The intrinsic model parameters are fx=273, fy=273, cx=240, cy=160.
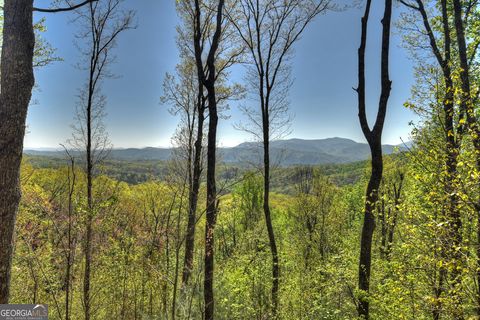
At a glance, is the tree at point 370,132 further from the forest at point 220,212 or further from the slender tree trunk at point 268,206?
Answer: the slender tree trunk at point 268,206

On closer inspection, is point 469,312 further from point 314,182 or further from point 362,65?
point 314,182

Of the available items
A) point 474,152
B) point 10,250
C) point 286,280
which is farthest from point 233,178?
point 286,280

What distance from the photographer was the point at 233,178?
3.35m

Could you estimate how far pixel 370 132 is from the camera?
22.1ft

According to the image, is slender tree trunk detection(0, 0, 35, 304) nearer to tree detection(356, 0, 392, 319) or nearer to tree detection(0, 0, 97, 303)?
tree detection(0, 0, 97, 303)

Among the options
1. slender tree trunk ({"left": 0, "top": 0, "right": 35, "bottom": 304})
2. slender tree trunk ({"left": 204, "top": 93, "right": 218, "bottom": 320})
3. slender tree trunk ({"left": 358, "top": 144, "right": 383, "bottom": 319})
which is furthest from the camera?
slender tree trunk ({"left": 358, "top": 144, "right": 383, "bottom": 319})

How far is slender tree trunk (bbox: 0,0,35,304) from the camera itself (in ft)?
10.4

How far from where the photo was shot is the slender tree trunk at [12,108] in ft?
10.4

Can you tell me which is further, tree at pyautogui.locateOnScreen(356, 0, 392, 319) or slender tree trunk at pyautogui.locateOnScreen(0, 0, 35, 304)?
tree at pyautogui.locateOnScreen(356, 0, 392, 319)

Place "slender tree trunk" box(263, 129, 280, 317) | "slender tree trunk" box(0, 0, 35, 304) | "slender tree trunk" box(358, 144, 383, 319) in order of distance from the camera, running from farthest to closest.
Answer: "slender tree trunk" box(263, 129, 280, 317), "slender tree trunk" box(358, 144, 383, 319), "slender tree trunk" box(0, 0, 35, 304)

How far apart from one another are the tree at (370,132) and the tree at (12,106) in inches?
254

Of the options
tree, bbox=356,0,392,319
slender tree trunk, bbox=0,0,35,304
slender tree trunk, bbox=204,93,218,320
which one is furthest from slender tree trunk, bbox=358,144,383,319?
slender tree trunk, bbox=0,0,35,304

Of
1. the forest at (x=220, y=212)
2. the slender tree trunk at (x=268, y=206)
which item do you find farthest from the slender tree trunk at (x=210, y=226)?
the slender tree trunk at (x=268, y=206)

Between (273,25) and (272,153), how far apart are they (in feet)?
16.6
